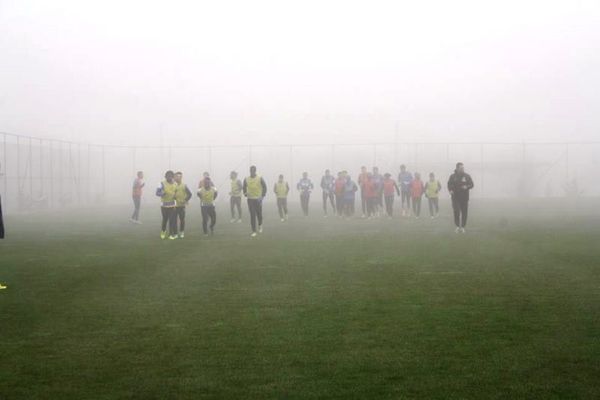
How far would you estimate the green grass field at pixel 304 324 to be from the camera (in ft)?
21.7

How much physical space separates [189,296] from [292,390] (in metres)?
5.23

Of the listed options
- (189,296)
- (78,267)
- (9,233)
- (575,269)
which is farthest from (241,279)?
(9,233)

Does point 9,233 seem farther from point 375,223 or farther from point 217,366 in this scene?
point 217,366

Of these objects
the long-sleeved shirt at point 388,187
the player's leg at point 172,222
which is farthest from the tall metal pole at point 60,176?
the player's leg at point 172,222

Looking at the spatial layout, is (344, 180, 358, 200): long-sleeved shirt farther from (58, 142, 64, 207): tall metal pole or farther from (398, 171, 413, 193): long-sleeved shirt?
(58, 142, 64, 207): tall metal pole

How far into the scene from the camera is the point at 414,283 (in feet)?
40.4

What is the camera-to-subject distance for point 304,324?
9070 mm

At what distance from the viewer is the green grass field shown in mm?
6617

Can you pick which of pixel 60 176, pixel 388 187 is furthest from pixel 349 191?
pixel 60 176

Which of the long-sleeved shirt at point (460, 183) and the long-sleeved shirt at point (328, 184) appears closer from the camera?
the long-sleeved shirt at point (460, 183)

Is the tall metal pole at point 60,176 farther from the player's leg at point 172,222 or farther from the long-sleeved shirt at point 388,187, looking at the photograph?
the player's leg at point 172,222

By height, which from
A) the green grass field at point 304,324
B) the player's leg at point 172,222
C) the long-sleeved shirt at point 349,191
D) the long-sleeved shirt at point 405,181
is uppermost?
the long-sleeved shirt at point 405,181

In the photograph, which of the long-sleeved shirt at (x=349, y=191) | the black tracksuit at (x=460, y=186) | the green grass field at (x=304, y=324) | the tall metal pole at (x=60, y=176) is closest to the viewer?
the green grass field at (x=304, y=324)

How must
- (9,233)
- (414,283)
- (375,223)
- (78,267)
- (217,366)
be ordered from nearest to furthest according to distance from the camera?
(217,366) < (414,283) < (78,267) < (9,233) < (375,223)
